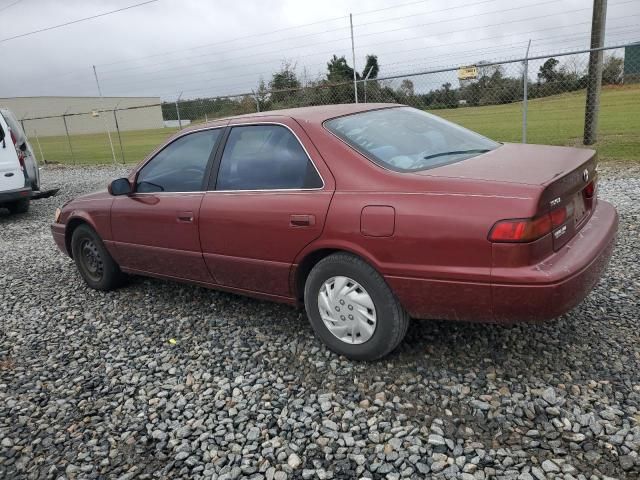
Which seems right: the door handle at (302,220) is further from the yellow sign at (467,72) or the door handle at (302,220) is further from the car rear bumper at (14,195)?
the car rear bumper at (14,195)

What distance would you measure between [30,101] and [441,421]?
68367 mm

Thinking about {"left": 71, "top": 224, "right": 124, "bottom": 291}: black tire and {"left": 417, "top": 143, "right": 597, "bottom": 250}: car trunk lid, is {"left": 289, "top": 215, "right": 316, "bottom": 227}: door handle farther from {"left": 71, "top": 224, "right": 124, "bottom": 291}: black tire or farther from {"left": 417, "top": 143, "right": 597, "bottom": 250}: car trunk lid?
{"left": 71, "top": 224, "right": 124, "bottom": 291}: black tire

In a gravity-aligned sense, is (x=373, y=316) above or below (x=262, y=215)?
below

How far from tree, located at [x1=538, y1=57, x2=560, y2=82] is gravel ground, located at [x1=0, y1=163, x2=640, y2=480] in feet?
24.5

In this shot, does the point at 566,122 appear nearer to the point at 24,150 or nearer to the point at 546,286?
the point at 24,150

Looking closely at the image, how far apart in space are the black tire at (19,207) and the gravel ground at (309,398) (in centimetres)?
673

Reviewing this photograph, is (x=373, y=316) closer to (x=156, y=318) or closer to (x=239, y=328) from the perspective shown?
(x=239, y=328)

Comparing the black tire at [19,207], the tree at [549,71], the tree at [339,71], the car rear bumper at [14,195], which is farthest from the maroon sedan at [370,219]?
the tree at [339,71]

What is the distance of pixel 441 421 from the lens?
8.59ft

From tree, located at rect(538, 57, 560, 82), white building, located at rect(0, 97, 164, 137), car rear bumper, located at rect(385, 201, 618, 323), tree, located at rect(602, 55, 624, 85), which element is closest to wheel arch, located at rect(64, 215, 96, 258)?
car rear bumper, located at rect(385, 201, 618, 323)

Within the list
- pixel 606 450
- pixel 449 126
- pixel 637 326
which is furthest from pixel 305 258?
pixel 637 326

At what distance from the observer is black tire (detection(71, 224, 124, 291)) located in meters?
4.87

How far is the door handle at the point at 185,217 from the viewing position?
12.6 ft

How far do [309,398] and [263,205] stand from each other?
125 cm
